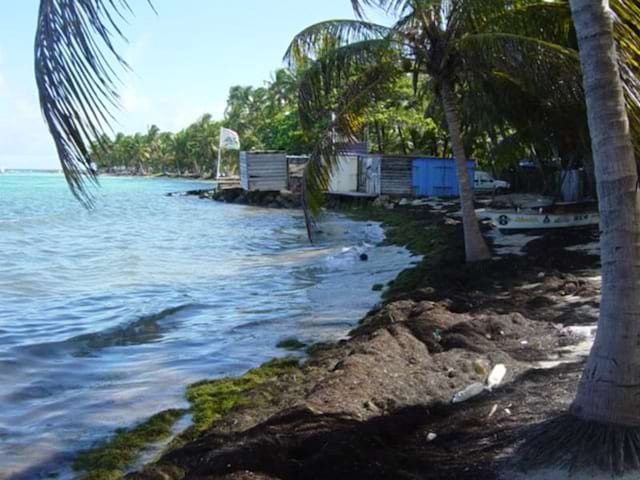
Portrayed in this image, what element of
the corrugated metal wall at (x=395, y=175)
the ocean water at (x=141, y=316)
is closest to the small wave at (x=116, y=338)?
the ocean water at (x=141, y=316)

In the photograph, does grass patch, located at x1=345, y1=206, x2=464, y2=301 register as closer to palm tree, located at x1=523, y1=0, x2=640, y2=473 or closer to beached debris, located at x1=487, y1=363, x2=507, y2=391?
beached debris, located at x1=487, y1=363, x2=507, y2=391

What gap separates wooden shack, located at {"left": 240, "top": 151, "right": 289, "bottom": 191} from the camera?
49250 mm

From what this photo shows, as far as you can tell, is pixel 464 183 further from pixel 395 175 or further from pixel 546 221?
pixel 395 175

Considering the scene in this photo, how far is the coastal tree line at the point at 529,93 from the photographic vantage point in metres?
2.71

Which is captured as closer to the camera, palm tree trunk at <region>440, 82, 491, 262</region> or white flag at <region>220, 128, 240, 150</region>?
palm tree trunk at <region>440, 82, 491, 262</region>

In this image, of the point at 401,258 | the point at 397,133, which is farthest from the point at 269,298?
the point at 397,133

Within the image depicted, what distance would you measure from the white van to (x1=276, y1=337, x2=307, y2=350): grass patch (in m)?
28.2

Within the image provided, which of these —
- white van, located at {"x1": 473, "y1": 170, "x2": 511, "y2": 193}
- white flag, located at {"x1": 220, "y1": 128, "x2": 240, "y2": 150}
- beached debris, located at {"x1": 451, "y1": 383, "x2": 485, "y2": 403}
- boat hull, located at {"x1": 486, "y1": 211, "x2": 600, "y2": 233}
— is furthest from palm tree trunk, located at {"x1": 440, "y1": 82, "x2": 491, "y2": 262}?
white flag, located at {"x1": 220, "y1": 128, "x2": 240, "y2": 150}

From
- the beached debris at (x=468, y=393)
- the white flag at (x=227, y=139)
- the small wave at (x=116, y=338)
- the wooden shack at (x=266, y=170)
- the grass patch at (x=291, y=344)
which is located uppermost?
the white flag at (x=227, y=139)

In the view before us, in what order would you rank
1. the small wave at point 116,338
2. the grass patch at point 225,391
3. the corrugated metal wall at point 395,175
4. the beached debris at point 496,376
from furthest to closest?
the corrugated metal wall at point 395,175
the small wave at point 116,338
the grass patch at point 225,391
the beached debris at point 496,376

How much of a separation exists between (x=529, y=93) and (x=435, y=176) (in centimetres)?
2501

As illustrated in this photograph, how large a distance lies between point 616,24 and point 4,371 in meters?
8.80

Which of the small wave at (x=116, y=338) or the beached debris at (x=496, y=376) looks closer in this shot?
the beached debris at (x=496, y=376)

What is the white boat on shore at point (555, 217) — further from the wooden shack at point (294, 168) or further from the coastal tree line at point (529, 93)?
the wooden shack at point (294, 168)
